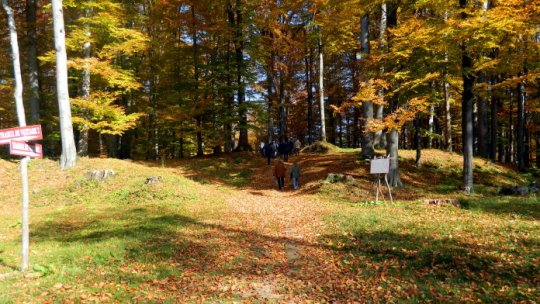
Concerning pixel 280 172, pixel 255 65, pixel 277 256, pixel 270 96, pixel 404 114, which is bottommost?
pixel 277 256

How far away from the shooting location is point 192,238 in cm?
909

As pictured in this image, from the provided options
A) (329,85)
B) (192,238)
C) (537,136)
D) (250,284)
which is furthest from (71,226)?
(537,136)

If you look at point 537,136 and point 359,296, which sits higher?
point 537,136

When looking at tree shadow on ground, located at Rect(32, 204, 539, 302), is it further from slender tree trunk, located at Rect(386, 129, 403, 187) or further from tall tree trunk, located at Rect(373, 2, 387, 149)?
tall tree trunk, located at Rect(373, 2, 387, 149)

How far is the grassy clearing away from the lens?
5.73 m

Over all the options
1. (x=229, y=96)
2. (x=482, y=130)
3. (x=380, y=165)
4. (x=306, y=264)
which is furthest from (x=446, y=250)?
(x=482, y=130)

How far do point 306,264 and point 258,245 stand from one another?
1.78m

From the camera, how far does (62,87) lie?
1706cm

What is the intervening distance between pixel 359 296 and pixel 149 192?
11.3 metres

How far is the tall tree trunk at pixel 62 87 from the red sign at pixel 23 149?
12.4 m

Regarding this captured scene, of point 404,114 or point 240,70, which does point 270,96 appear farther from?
point 404,114

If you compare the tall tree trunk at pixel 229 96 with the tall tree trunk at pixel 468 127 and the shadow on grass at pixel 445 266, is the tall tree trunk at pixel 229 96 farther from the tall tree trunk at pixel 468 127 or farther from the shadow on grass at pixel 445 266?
the shadow on grass at pixel 445 266

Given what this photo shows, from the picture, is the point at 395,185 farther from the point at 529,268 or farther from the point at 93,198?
the point at 93,198

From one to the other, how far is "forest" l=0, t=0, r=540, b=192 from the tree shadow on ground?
739 cm
